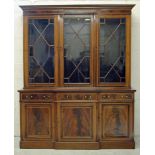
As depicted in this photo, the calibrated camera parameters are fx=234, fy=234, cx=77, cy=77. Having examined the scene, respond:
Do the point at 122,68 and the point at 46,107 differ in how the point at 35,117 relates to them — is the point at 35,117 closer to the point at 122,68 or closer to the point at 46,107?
the point at 46,107

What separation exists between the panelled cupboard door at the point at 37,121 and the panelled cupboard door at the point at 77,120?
0.15m

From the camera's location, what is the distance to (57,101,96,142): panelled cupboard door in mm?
3514

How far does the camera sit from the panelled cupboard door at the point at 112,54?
11.6ft

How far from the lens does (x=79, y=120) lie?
353 cm

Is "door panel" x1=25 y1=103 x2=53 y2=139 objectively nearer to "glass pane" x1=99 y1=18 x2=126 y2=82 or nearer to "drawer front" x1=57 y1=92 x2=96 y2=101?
"drawer front" x1=57 y1=92 x2=96 y2=101

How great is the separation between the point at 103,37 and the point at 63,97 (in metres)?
1.10

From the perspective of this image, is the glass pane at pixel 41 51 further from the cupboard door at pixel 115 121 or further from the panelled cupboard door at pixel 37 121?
the cupboard door at pixel 115 121
